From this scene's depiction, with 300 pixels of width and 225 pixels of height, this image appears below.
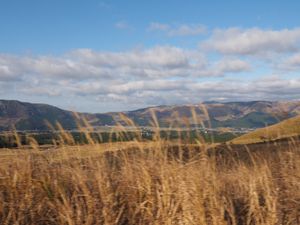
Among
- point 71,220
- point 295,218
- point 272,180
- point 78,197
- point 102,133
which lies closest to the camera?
point 71,220

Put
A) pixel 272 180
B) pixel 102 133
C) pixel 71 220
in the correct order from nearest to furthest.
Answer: pixel 71 220 → pixel 272 180 → pixel 102 133

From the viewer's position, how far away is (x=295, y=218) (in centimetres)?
516

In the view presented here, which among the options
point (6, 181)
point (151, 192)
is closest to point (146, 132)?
point (151, 192)

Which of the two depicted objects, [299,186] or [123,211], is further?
[299,186]

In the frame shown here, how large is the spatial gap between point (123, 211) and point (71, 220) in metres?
0.80

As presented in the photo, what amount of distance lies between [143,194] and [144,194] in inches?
0.6

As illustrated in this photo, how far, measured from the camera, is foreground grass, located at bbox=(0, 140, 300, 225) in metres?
4.95

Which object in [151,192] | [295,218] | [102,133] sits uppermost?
[102,133]

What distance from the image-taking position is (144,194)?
5.41 m

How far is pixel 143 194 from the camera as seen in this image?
541 centimetres

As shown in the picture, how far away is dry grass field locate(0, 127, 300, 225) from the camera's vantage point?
4.95m

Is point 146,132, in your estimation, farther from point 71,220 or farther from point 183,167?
point 71,220

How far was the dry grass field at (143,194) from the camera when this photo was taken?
4.95 m

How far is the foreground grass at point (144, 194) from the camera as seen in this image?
4949 mm
